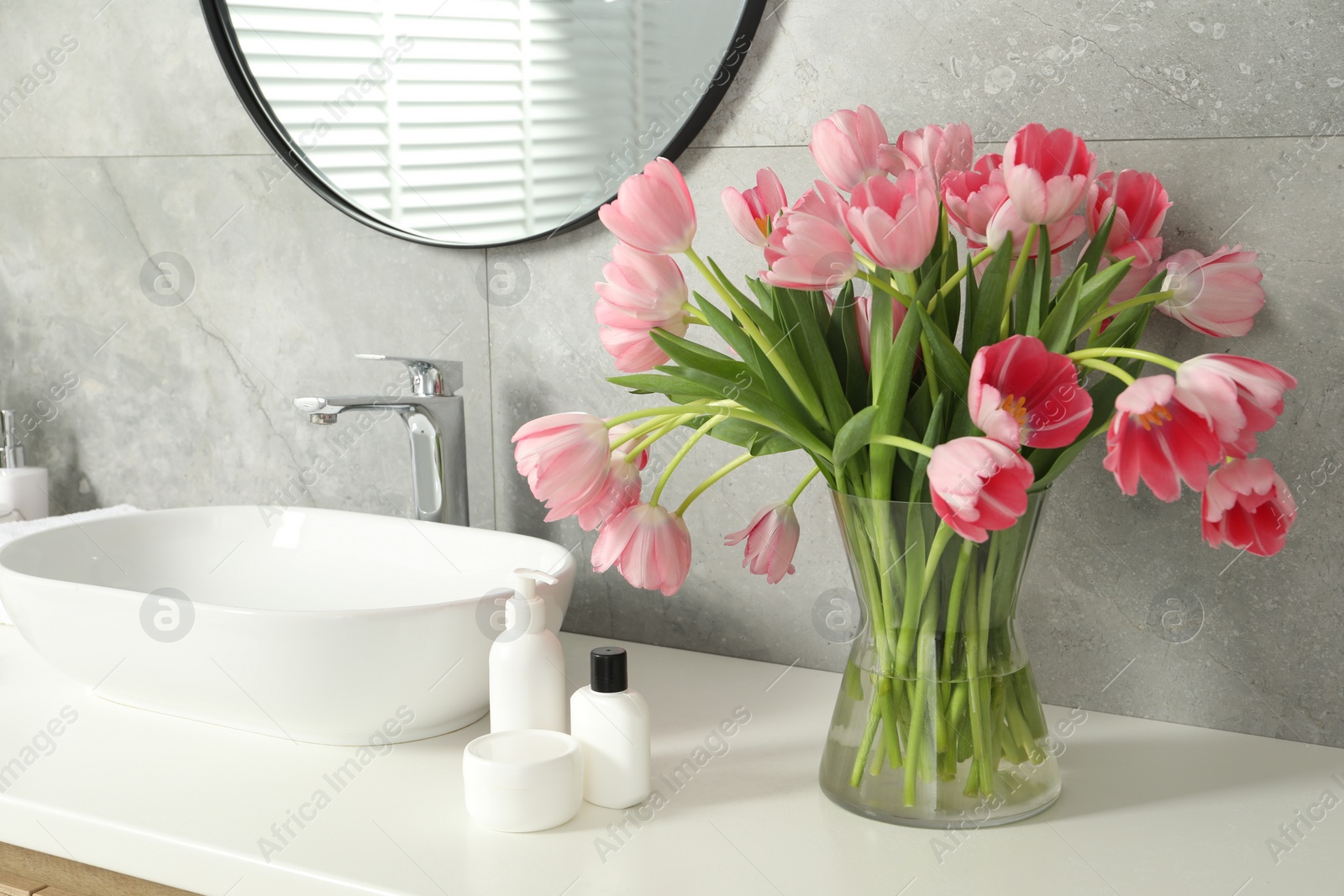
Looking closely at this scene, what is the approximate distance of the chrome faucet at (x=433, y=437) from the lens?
3.64 feet

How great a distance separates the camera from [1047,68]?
892 millimetres

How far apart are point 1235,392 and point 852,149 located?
1.01 feet

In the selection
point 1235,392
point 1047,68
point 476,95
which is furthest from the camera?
point 476,95

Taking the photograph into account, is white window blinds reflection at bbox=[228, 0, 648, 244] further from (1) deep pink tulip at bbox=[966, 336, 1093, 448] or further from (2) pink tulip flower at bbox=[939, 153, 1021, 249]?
(1) deep pink tulip at bbox=[966, 336, 1093, 448]

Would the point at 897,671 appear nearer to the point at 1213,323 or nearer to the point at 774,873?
the point at 774,873

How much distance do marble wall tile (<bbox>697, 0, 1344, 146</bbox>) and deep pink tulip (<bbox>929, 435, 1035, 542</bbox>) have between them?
433 millimetres

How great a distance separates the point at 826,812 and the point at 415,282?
2.48ft

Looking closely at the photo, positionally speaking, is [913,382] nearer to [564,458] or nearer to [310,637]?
[564,458]

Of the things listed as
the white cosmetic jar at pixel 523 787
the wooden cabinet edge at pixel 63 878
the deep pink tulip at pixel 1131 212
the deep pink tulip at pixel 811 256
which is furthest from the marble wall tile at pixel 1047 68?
the wooden cabinet edge at pixel 63 878

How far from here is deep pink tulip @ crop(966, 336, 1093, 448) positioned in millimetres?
589

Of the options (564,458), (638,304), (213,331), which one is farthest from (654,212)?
(213,331)

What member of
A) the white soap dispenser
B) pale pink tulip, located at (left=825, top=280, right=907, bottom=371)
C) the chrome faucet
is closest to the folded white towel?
the white soap dispenser

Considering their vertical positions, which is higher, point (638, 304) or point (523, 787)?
point (638, 304)

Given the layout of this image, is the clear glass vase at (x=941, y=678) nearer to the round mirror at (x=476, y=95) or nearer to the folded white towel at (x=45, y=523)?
the round mirror at (x=476, y=95)
